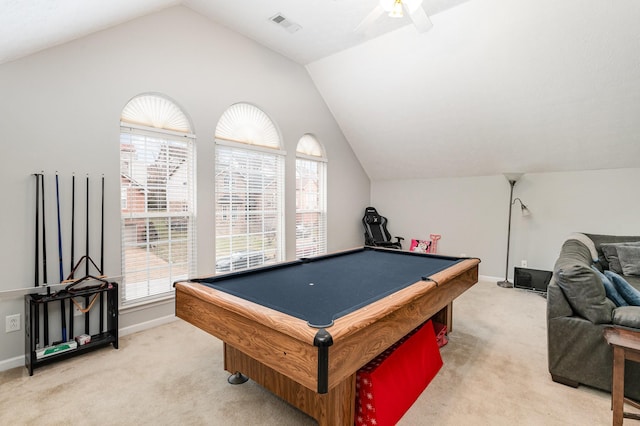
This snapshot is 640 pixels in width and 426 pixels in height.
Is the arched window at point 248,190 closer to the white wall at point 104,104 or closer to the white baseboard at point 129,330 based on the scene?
the white wall at point 104,104

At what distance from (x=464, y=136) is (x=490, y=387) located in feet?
11.5

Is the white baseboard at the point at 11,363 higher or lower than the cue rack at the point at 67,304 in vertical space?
lower

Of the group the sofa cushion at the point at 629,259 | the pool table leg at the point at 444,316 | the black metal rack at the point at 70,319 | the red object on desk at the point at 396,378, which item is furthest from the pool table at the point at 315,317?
the sofa cushion at the point at 629,259

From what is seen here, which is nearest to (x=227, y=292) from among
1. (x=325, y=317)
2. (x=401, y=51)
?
(x=325, y=317)

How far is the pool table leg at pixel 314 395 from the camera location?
57.9 inches

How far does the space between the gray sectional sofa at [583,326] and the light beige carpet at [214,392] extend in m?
0.12

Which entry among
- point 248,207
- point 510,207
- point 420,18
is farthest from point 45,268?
point 510,207

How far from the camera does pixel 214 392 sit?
79.2 inches

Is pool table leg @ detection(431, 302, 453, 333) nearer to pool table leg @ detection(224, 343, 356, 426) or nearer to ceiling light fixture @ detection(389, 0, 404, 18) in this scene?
pool table leg @ detection(224, 343, 356, 426)

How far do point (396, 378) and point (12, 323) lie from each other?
9.51 ft

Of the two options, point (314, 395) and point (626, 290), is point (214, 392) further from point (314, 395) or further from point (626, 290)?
point (626, 290)

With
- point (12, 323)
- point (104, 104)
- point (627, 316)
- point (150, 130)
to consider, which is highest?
point (104, 104)

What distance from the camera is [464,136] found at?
4477mm

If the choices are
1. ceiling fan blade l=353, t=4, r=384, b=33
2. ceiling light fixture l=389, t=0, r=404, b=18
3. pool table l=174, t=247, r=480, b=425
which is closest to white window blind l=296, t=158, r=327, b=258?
pool table l=174, t=247, r=480, b=425
